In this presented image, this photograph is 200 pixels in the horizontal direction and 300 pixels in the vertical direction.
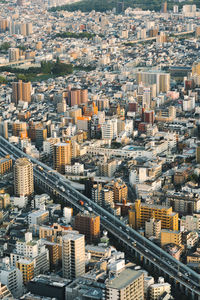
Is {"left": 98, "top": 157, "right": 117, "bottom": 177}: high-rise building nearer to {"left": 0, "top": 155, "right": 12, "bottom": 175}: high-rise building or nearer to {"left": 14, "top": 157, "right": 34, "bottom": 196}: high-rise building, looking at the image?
{"left": 14, "top": 157, "right": 34, "bottom": 196}: high-rise building

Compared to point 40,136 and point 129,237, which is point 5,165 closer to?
point 40,136

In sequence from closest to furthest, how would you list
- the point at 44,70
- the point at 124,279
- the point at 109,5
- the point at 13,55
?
the point at 124,279 → the point at 44,70 → the point at 13,55 → the point at 109,5

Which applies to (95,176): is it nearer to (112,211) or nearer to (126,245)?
(112,211)

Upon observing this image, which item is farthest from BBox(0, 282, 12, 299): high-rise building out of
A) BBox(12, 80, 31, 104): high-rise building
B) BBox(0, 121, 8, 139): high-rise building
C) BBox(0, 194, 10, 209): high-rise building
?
BBox(12, 80, 31, 104): high-rise building

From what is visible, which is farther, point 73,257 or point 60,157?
point 60,157

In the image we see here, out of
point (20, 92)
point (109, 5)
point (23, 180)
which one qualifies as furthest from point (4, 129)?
point (109, 5)

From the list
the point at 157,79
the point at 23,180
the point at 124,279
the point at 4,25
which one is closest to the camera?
the point at 124,279

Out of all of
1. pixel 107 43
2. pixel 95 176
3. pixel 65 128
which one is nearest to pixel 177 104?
pixel 65 128
